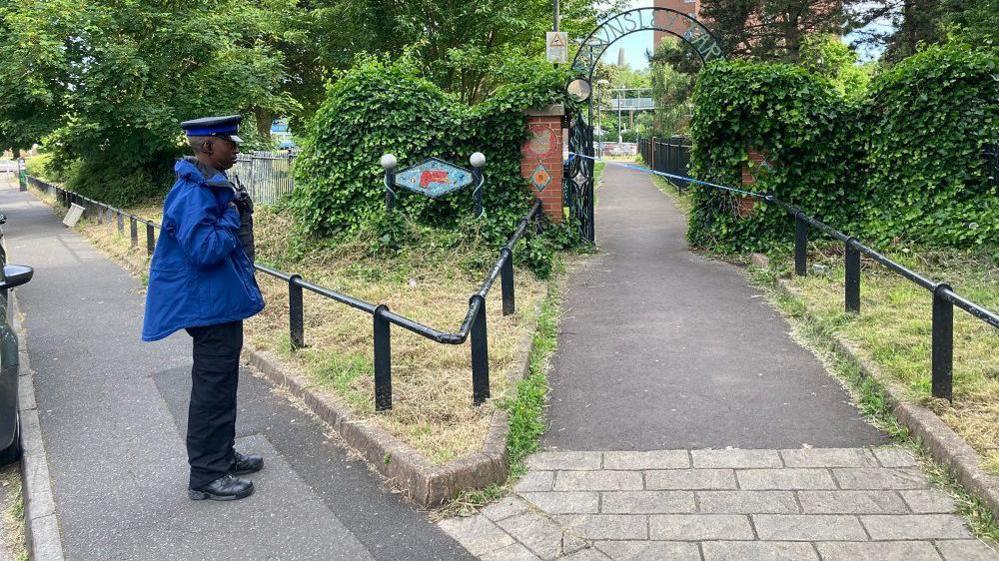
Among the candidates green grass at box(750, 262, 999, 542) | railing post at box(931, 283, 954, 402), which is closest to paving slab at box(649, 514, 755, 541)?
green grass at box(750, 262, 999, 542)

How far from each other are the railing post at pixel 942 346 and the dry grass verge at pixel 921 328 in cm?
9

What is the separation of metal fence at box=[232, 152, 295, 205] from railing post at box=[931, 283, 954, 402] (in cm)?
1027

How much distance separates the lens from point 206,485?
4.57 meters

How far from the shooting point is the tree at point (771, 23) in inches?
990

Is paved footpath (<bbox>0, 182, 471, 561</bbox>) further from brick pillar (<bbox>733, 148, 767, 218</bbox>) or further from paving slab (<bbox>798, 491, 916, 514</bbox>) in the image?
brick pillar (<bbox>733, 148, 767, 218</bbox>)

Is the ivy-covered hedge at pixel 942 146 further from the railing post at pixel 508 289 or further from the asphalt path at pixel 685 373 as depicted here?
the railing post at pixel 508 289

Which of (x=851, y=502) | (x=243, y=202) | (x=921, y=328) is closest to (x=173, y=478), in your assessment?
(x=243, y=202)

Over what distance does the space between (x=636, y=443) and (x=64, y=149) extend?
23.6m

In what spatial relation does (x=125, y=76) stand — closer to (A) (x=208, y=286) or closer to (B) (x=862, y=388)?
(A) (x=208, y=286)

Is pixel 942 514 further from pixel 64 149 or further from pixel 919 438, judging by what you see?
pixel 64 149

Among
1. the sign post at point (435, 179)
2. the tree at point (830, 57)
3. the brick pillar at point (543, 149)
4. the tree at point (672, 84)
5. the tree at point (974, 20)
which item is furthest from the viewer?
the tree at point (672, 84)

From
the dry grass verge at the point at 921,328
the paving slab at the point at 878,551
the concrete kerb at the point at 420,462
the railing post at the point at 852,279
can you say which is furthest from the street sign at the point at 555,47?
the paving slab at the point at 878,551

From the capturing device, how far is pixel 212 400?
4516mm

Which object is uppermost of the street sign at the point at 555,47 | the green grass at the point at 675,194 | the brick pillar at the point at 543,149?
the street sign at the point at 555,47
